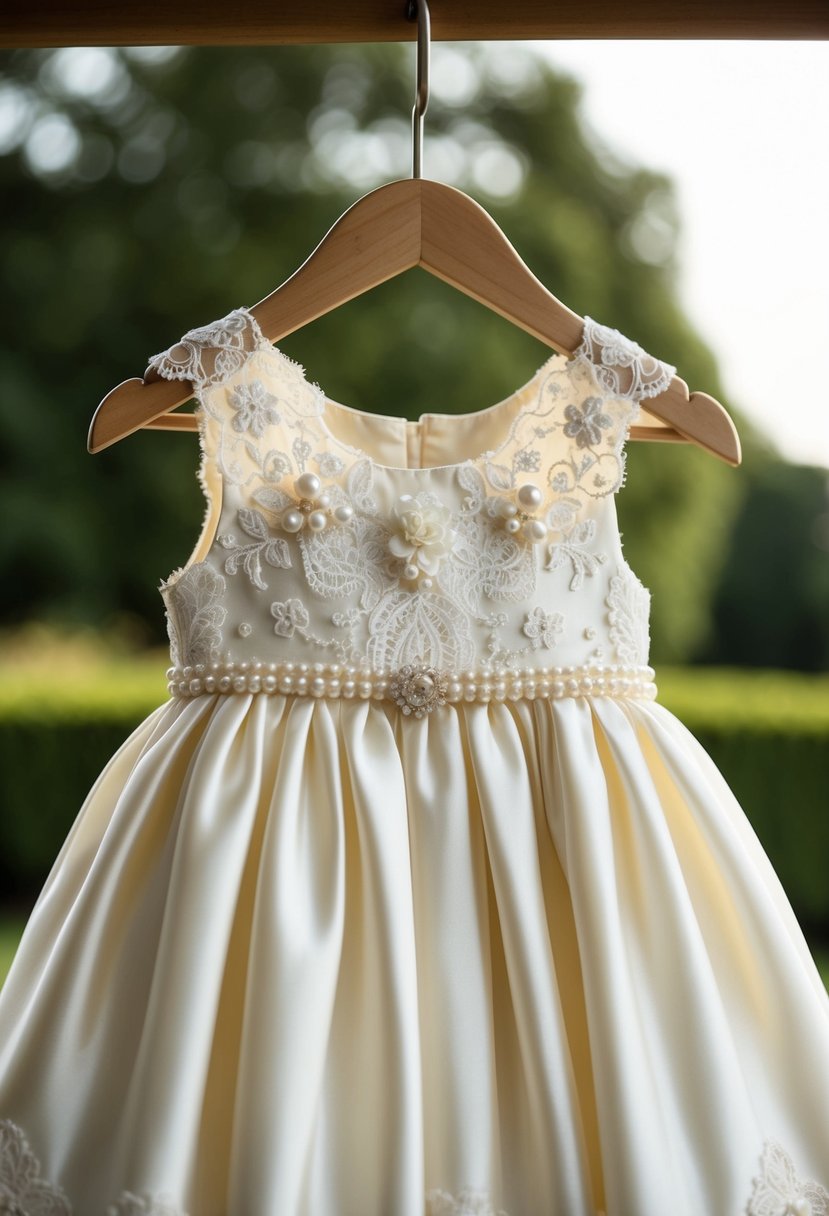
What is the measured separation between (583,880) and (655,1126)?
21 centimetres

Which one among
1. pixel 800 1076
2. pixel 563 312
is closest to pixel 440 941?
pixel 800 1076

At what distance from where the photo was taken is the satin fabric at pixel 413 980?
0.85 m

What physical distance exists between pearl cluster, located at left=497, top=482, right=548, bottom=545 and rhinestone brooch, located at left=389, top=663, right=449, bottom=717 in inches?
6.5

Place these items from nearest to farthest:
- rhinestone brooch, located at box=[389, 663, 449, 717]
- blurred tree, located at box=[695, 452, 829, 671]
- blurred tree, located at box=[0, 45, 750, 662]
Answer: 1. rhinestone brooch, located at box=[389, 663, 449, 717]
2. blurred tree, located at box=[0, 45, 750, 662]
3. blurred tree, located at box=[695, 452, 829, 671]

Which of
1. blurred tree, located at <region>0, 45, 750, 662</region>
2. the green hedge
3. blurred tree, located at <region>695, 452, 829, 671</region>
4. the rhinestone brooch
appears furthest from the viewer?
blurred tree, located at <region>695, 452, 829, 671</region>

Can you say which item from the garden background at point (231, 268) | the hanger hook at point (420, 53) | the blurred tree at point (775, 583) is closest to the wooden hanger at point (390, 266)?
the hanger hook at point (420, 53)

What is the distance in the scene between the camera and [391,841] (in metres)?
0.93

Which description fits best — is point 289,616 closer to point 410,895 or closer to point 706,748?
point 410,895

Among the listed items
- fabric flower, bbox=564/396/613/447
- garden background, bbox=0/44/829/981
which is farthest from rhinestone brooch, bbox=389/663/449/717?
garden background, bbox=0/44/829/981

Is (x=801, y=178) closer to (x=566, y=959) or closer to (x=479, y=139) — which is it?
(x=479, y=139)

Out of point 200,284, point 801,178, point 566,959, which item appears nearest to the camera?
point 566,959

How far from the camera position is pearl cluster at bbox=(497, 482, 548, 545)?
102 centimetres

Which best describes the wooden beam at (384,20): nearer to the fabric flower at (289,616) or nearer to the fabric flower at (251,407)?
the fabric flower at (251,407)

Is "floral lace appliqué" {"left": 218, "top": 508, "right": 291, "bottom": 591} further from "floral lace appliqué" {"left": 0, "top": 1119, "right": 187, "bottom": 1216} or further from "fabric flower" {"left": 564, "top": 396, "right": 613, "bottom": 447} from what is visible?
"floral lace appliqué" {"left": 0, "top": 1119, "right": 187, "bottom": 1216}
